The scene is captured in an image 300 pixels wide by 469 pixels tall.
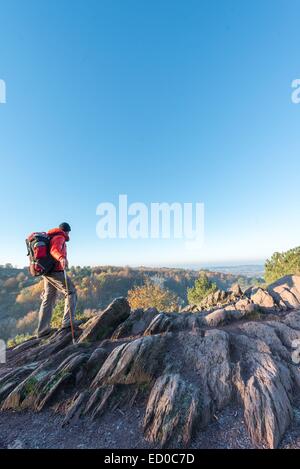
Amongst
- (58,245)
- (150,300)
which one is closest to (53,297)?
(58,245)

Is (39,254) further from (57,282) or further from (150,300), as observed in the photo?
(150,300)

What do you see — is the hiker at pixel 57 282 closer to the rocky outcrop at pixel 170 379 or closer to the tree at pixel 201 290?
the rocky outcrop at pixel 170 379

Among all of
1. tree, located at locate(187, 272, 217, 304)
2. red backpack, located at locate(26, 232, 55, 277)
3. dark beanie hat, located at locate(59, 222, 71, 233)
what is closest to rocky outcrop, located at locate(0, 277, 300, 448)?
red backpack, located at locate(26, 232, 55, 277)

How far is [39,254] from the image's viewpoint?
821 cm

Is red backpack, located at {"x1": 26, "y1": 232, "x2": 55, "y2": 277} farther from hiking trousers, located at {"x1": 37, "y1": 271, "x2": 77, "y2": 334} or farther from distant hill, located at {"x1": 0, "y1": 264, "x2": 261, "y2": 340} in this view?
distant hill, located at {"x1": 0, "y1": 264, "x2": 261, "y2": 340}

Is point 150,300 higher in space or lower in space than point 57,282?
lower

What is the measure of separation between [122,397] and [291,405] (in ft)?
13.5

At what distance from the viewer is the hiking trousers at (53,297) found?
8728mm

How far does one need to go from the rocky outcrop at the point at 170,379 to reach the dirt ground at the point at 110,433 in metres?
0.14

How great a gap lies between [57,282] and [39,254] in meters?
1.39

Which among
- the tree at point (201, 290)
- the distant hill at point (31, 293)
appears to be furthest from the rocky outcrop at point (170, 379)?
the distant hill at point (31, 293)
